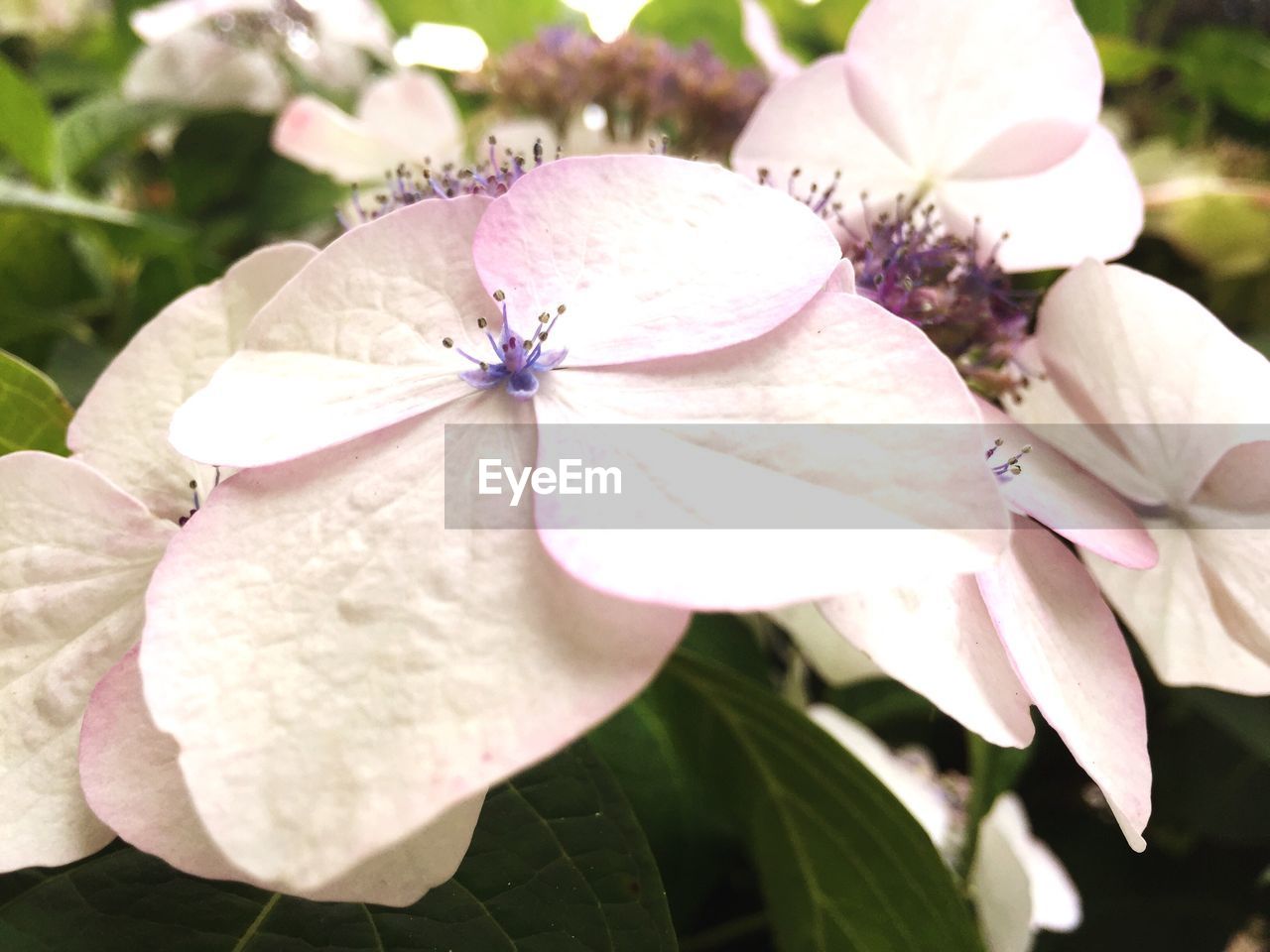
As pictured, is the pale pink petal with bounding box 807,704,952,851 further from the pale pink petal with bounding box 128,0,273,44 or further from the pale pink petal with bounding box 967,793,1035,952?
the pale pink petal with bounding box 128,0,273,44

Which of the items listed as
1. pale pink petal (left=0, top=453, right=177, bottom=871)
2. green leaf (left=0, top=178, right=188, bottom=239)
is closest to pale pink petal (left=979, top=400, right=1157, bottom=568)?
pale pink petal (left=0, top=453, right=177, bottom=871)

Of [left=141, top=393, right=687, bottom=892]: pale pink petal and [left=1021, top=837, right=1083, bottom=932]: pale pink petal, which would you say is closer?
[left=141, top=393, right=687, bottom=892]: pale pink petal

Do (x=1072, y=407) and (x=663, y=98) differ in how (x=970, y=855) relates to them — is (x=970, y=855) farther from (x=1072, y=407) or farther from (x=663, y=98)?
(x=663, y=98)

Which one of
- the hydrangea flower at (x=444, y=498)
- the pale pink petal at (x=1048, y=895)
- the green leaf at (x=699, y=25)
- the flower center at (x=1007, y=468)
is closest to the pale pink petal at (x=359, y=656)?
the hydrangea flower at (x=444, y=498)

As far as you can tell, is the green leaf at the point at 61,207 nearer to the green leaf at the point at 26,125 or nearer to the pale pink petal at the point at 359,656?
the green leaf at the point at 26,125

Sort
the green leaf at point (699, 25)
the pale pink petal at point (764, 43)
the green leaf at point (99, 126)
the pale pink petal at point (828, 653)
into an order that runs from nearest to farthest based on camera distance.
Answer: the pale pink petal at point (828, 653), the pale pink petal at point (764, 43), the green leaf at point (99, 126), the green leaf at point (699, 25)

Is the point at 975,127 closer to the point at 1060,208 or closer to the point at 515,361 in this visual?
the point at 1060,208

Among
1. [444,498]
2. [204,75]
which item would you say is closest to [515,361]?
[444,498]
